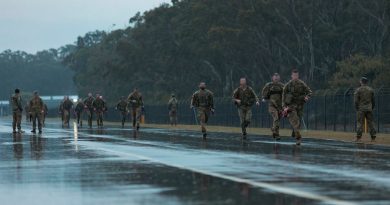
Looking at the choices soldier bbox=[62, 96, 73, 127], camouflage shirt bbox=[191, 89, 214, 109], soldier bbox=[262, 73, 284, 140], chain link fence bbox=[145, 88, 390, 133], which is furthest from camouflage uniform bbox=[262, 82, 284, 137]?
soldier bbox=[62, 96, 73, 127]

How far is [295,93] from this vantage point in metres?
22.6

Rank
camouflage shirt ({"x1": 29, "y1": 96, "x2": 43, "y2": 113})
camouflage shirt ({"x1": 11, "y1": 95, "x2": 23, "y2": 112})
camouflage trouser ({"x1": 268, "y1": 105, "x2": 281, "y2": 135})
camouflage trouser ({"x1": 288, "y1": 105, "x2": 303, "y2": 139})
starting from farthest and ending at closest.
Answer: camouflage shirt ({"x1": 29, "y1": 96, "x2": 43, "y2": 113}) → camouflage shirt ({"x1": 11, "y1": 95, "x2": 23, "y2": 112}) → camouflage trouser ({"x1": 268, "y1": 105, "x2": 281, "y2": 135}) → camouflage trouser ({"x1": 288, "y1": 105, "x2": 303, "y2": 139})

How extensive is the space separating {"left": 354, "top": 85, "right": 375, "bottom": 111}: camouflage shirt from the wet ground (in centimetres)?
439

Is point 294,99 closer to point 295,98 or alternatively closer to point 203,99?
point 295,98

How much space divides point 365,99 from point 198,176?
12.3 meters

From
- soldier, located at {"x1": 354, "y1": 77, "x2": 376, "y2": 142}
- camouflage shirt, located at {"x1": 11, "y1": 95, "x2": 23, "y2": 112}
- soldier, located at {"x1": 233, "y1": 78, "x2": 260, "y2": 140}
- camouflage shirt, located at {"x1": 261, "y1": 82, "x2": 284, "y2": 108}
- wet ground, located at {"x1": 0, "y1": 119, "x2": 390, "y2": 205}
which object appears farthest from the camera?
camouflage shirt, located at {"x1": 11, "y1": 95, "x2": 23, "y2": 112}

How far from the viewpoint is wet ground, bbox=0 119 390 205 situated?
9.91 metres

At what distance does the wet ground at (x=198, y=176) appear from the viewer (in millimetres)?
9906

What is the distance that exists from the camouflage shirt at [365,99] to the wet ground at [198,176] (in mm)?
4393

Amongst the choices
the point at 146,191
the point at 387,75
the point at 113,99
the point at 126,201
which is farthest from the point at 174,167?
the point at 113,99

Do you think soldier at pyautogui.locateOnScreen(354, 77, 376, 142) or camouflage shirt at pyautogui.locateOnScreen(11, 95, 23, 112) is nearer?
soldier at pyautogui.locateOnScreen(354, 77, 376, 142)

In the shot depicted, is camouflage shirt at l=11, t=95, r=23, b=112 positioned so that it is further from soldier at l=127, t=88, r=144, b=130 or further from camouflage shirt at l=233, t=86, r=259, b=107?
camouflage shirt at l=233, t=86, r=259, b=107

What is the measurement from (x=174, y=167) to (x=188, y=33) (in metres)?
67.1

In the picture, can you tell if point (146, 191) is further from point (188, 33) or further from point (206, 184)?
point (188, 33)
